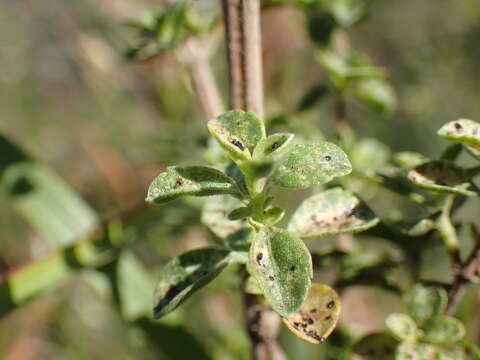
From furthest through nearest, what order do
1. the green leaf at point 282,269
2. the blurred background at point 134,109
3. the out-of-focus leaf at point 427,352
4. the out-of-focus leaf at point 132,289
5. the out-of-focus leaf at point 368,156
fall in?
the blurred background at point 134,109 → the out-of-focus leaf at point 132,289 → the out-of-focus leaf at point 368,156 → the out-of-focus leaf at point 427,352 → the green leaf at point 282,269

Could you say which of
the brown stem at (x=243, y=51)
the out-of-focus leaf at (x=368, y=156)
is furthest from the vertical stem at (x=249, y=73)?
the out-of-focus leaf at (x=368, y=156)

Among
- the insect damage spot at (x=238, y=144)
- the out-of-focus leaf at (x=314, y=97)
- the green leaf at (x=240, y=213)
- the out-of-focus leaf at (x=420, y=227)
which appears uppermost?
the insect damage spot at (x=238, y=144)

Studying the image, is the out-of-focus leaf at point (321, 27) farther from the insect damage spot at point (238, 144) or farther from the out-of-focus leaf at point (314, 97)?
the insect damage spot at point (238, 144)

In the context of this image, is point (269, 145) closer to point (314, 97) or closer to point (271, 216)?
point (271, 216)

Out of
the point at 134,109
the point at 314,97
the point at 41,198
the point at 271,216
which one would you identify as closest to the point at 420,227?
the point at 271,216

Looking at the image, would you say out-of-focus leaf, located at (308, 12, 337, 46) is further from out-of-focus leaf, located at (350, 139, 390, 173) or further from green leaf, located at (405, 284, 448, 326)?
green leaf, located at (405, 284, 448, 326)

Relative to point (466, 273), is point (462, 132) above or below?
above

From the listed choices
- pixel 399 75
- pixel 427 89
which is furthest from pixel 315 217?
pixel 399 75
